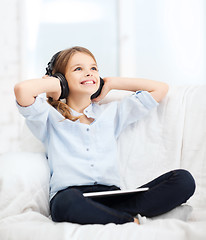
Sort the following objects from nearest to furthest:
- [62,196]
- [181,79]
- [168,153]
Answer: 1. [62,196]
2. [168,153]
3. [181,79]

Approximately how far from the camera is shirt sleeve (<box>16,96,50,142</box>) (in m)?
1.16

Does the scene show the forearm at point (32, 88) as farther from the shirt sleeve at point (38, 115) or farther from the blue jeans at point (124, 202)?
the blue jeans at point (124, 202)

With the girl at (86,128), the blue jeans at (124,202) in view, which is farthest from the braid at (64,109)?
the blue jeans at (124,202)

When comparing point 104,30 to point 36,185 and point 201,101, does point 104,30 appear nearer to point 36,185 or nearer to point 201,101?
point 201,101

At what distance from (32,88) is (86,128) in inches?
10.0

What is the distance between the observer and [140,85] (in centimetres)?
141

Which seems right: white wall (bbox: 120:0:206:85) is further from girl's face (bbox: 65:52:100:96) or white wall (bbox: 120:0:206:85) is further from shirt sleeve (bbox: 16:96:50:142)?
shirt sleeve (bbox: 16:96:50:142)

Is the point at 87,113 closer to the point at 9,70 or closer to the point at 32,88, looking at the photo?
the point at 32,88

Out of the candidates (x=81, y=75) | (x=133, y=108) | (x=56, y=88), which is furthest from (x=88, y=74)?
(x=133, y=108)

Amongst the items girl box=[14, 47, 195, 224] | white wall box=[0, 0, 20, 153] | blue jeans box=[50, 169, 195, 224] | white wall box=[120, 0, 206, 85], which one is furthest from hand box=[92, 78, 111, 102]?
white wall box=[0, 0, 20, 153]

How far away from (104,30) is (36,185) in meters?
1.98

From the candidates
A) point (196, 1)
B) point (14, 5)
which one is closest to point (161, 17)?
point (196, 1)

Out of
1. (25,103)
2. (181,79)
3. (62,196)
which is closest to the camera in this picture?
(62,196)

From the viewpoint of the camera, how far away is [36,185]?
1115 millimetres
